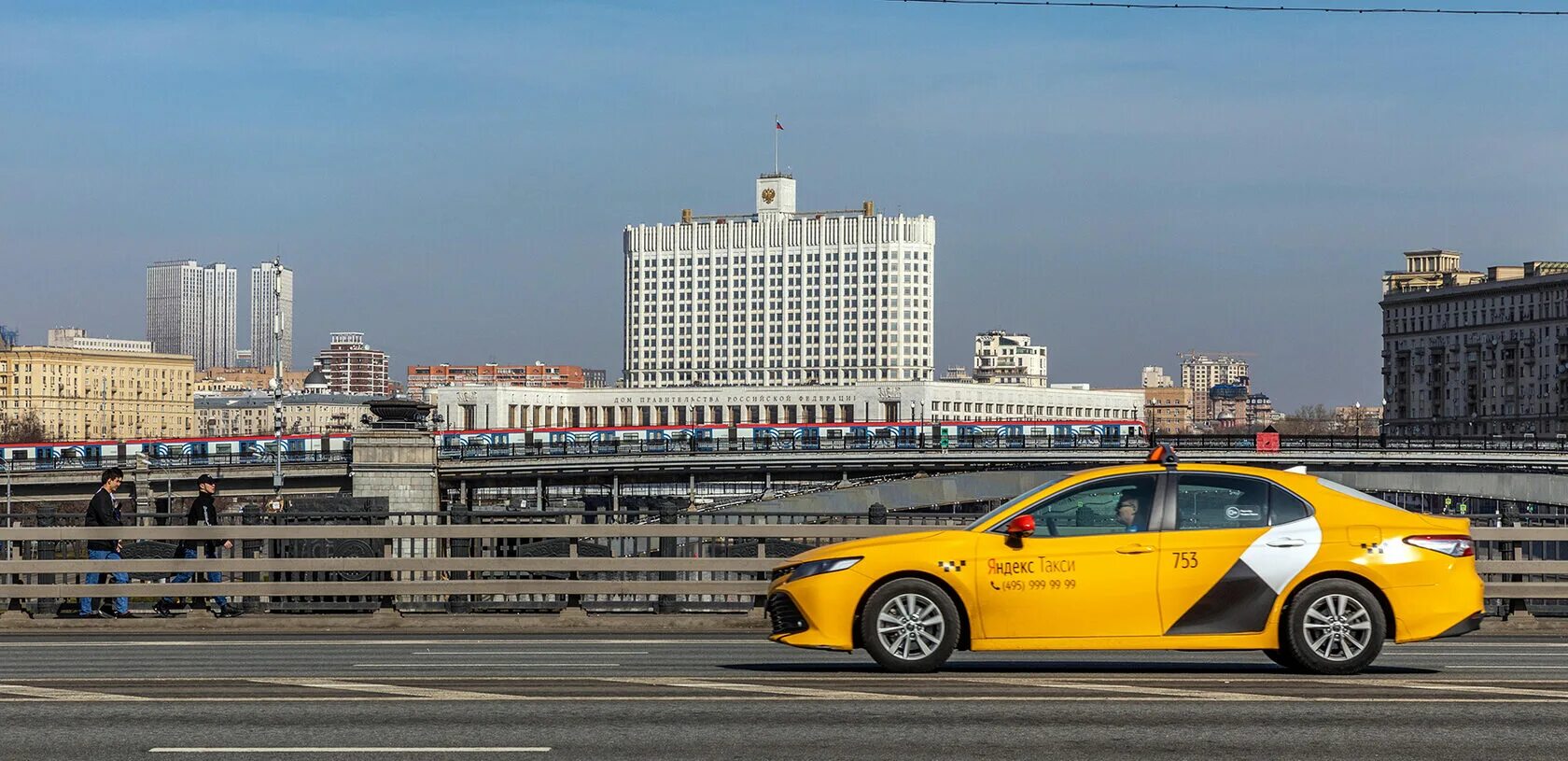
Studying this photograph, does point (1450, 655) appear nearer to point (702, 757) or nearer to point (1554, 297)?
point (702, 757)

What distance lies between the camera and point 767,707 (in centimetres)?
1238

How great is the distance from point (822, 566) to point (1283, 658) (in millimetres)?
3287

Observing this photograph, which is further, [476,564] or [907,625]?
[476,564]

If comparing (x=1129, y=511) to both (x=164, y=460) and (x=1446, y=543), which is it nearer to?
(x=1446, y=543)

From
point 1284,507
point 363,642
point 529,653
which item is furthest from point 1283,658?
point 363,642

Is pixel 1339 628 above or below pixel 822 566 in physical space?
below

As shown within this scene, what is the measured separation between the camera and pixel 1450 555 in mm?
14234

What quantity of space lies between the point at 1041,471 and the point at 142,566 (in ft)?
278

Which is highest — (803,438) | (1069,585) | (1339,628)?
(803,438)

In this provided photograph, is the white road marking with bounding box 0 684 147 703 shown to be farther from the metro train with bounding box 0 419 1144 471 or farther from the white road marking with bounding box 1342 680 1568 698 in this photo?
the metro train with bounding box 0 419 1144 471

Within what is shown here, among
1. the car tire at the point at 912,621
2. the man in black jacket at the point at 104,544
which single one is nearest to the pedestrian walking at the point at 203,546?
the man in black jacket at the point at 104,544

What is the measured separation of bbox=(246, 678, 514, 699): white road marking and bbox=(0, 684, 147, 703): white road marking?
114cm

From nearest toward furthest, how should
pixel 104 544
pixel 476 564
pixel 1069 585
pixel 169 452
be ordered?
pixel 1069 585
pixel 476 564
pixel 104 544
pixel 169 452

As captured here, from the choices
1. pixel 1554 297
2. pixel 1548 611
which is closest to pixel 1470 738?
pixel 1548 611
